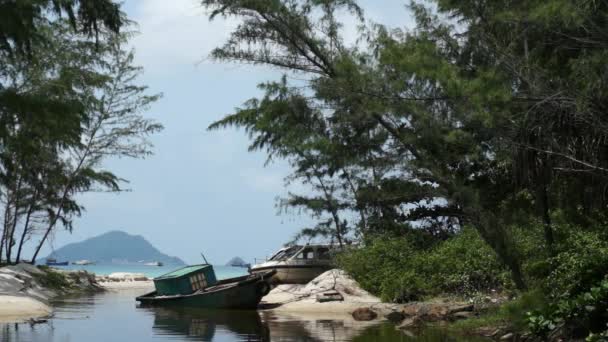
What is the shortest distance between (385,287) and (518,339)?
326 inches

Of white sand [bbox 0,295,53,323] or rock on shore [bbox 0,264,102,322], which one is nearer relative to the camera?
white sand [bbox 0,295,53,323]

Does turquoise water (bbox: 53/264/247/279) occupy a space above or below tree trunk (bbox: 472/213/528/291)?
above

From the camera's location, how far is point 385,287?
21.2m

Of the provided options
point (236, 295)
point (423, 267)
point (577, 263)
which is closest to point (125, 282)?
point (236, 295)

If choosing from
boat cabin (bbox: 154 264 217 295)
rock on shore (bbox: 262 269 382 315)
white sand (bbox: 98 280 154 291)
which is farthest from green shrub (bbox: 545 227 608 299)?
white sand (bbox: 98 280 154 291)

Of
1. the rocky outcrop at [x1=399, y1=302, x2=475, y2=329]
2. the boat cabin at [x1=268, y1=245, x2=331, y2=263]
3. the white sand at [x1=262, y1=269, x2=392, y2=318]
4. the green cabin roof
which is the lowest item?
the rocky outcrop at [x1=399, y1=302, x2=475, y2=329]

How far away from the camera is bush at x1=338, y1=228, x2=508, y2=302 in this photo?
1894 centimetres

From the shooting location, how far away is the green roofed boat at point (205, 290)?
23109 mm

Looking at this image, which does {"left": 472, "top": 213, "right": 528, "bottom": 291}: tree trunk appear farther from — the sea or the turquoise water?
the turquoise water

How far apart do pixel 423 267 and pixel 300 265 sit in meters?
7.63

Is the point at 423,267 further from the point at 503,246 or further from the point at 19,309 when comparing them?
the point at 19,309

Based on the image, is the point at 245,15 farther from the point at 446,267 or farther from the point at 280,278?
the point at 280,278

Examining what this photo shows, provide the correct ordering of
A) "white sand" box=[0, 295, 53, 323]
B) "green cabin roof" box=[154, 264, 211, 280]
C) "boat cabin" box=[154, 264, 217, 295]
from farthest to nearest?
1. "green cabin roof" box=[154, 264, 211, 280]
2. "boat cabin" box=[154, 264, 217, 295]
3. "white sand" box=[0, 295, 53, 323]

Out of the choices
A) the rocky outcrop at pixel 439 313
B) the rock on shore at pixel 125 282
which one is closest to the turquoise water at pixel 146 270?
the rock on shore at pixel 125 282
